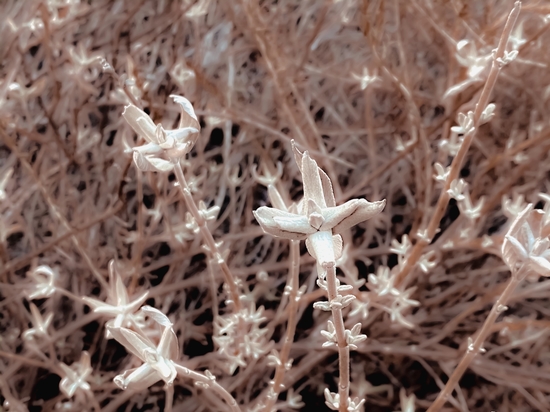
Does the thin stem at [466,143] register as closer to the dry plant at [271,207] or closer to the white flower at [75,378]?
the dry plant at [271,207]

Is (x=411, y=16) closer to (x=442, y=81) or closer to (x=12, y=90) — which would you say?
(x=442, y=81)

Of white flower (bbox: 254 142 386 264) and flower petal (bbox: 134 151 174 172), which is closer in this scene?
white flower (bbox: 254 142 386 264)

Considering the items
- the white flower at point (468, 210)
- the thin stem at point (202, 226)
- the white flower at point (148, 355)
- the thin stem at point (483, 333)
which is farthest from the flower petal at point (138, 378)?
the white flower at point (468, 210)

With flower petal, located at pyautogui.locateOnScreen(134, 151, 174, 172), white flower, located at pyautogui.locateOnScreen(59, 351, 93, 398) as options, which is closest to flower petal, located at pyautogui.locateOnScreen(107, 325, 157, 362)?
flower petal, located at pyautogui.locateOnScreen(134, 151, 174, 172)

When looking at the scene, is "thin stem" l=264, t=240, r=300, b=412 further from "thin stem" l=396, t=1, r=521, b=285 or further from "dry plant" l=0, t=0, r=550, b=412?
"thin stem" l=396, t=1, r=521, b=285

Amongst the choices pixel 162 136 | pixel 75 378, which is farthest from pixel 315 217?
pixel 75 378

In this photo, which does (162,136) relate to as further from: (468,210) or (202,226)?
(468,210)

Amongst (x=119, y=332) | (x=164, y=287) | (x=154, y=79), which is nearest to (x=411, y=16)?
(x=154, y=79)
